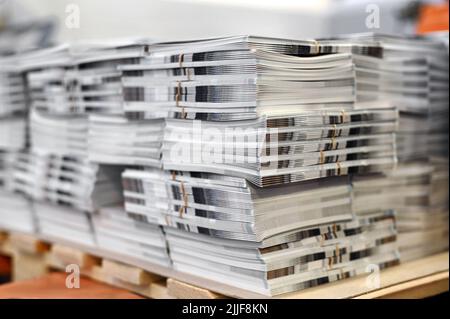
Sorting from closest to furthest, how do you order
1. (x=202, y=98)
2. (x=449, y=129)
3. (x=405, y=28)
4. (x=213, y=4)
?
(x=202, y=98)
(x=449, y=129)
(x=405, y=28)
(x=213, y=4)

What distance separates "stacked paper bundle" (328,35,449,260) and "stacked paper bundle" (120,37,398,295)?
0.09 metres

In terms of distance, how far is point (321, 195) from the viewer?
1935mm

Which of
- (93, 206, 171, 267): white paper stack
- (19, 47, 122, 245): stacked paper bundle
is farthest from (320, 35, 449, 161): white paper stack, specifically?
(19, 47, 122, 245): stacked paper bundle

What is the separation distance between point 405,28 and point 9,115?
76.9 inches

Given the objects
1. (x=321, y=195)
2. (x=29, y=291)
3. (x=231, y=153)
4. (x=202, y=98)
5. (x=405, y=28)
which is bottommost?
(x=29, y=291)

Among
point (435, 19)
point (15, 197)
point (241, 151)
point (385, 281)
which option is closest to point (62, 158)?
point (15, 197)

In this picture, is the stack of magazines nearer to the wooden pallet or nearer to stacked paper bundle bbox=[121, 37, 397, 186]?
stacked paper bundle bbox=[121, 37, 397, 186]

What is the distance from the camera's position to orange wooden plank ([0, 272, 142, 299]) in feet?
6.93

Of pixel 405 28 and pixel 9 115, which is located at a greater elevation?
pixel 405 28

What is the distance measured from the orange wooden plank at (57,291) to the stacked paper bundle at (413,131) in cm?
85

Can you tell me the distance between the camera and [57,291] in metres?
2.17

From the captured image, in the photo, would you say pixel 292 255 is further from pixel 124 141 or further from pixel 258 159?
pixel 124 141
